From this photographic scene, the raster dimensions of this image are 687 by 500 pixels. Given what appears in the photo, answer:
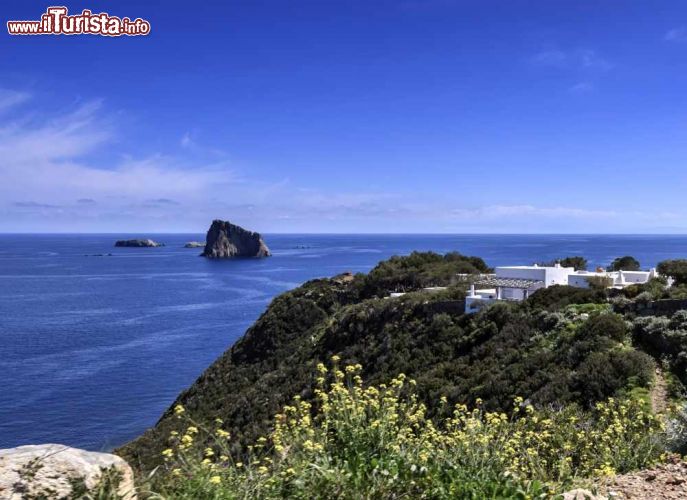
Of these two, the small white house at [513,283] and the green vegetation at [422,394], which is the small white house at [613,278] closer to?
the small white house at [513,283]

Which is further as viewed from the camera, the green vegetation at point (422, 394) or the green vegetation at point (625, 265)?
the green vegetation at point (625, 265)

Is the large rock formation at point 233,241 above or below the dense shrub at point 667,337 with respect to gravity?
above

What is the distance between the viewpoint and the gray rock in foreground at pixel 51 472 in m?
4.37

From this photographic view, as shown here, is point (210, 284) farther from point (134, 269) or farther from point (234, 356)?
point (234, 356)

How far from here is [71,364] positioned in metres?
45.8

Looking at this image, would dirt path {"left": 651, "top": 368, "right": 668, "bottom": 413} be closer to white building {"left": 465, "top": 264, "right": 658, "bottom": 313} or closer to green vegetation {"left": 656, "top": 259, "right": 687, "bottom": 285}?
white building {"left": 465, "top": 264, "right": 658, "bottom": 313}

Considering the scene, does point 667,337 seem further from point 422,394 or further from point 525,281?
point 525,281

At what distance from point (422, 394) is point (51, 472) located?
1865 centimetres

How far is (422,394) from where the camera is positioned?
72.1 ft

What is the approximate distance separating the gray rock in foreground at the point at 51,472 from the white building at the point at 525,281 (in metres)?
25.6

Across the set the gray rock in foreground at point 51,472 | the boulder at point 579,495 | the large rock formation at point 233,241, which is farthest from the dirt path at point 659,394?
the large rock formation at point 233,241

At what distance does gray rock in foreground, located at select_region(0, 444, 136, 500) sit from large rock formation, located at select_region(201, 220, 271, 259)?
191m

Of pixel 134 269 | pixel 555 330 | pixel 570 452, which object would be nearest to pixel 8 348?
pixel 555 330

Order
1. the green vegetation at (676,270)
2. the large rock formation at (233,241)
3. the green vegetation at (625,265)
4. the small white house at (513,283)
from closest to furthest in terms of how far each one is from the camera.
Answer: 1. the small white house at (513,283)
2. the green vegetation at (676,270)
3. the green vegetation at (625,265)
4. the large rock formation at (233,241)
